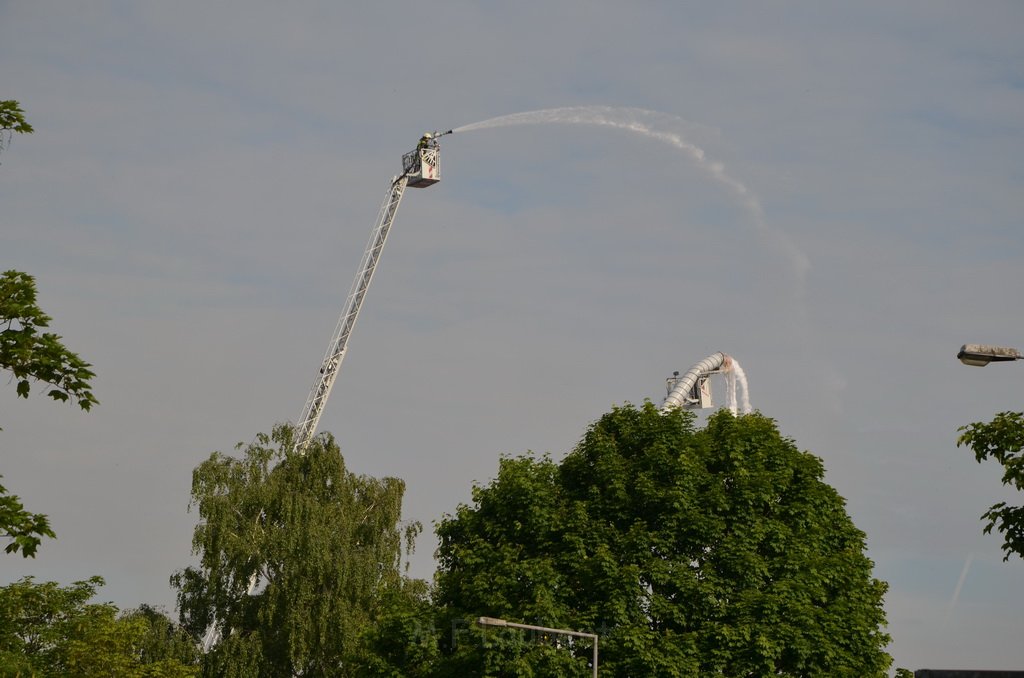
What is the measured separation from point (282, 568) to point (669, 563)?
101 ft

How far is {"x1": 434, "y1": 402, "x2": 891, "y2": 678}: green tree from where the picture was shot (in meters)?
40.3

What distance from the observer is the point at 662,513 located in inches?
1686

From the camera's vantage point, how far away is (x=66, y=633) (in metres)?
55.2

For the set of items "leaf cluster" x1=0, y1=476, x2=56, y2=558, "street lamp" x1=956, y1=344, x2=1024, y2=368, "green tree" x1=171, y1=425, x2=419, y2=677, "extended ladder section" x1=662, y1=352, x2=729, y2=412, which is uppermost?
"extended ladder section" x1=662, y1=352, x2=729, y2=412

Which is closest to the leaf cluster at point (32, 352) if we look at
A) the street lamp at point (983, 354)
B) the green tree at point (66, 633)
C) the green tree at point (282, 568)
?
the street lamp at point (983, 354)

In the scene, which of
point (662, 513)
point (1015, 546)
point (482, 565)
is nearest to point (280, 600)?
point (482, 565)

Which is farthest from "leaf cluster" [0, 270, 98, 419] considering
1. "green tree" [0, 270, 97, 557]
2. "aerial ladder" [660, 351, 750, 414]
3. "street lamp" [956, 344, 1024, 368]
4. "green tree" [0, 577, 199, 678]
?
"aerial ladder" [660, 351, 750, 414]

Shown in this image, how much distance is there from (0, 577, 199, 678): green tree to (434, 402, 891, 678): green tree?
1611 centimetres

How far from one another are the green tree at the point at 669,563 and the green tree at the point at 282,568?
20855 millimetres

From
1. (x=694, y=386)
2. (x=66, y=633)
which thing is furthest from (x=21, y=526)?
(x=694, y=386)

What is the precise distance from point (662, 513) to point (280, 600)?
96.9 ft

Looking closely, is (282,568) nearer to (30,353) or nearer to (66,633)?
(66,633)

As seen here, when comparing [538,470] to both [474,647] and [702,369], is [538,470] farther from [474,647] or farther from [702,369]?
[702,369]

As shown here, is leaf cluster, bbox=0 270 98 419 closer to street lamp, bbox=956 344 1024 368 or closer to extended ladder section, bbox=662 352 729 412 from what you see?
street lamp, bbox=956 344 1024 368
